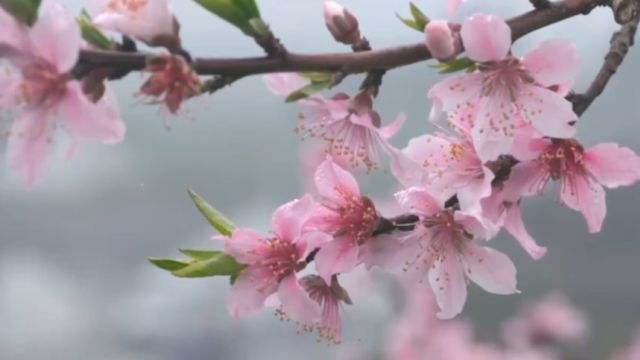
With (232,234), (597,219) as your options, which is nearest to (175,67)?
(232,234)

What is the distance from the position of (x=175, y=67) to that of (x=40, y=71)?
0.07 metres

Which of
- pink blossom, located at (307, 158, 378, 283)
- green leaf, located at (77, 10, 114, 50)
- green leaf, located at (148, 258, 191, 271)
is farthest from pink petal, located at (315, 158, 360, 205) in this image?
green leaf, located at (77, 10, 114, 50)

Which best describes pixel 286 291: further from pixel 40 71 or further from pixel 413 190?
pixel 40 71

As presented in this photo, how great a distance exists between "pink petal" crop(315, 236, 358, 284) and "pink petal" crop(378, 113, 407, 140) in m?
0.07

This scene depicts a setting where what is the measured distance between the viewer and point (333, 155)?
2.39 feet

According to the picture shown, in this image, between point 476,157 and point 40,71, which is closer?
point 40,71

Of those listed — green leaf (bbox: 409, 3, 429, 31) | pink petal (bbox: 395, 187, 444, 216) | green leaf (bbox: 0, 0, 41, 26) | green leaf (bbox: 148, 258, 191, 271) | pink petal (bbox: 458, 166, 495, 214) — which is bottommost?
green leaf (bbox: 148, 258, 191, 271)

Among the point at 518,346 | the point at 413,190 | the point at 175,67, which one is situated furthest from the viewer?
the point at 518,346

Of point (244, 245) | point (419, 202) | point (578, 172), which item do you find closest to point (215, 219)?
point (244, 245)

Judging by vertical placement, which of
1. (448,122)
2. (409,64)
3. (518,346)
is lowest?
(518,346)

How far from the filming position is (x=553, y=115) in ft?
2.17

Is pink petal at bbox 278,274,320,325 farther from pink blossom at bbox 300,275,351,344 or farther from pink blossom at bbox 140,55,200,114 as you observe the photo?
pink blossom at bbox 140,55,200,114

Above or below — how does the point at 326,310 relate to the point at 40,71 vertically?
below

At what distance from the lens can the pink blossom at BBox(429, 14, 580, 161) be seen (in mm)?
653
